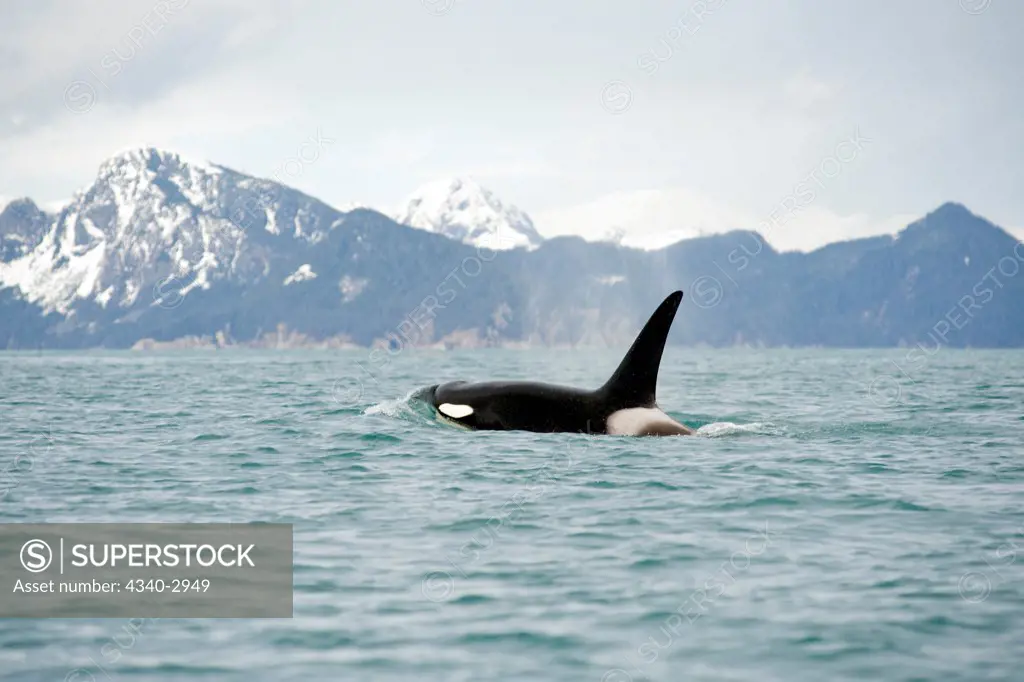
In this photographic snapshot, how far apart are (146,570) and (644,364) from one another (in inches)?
403

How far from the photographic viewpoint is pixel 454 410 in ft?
67.5

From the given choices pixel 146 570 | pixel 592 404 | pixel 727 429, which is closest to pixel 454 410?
pixel 592 404

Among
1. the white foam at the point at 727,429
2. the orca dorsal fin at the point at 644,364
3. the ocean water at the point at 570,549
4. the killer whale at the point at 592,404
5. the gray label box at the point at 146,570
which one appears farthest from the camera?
the white foam at the point at 727,429

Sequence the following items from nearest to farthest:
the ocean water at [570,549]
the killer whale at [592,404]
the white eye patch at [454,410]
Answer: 1. the ocean water at [570,549]
2. the killer whale at [592,404]
3. the white eye patch at [454,410]

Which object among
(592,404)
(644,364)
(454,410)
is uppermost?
(644,364)

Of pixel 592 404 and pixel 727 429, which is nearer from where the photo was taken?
pixel 592 404

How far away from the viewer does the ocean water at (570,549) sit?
8.05 m

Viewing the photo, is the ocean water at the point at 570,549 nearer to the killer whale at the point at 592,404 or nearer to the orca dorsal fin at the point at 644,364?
the killer whale at the point at 592,404

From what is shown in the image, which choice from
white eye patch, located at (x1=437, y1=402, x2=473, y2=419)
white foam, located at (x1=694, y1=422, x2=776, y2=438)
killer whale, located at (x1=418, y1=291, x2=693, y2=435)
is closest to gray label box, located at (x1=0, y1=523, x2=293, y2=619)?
killer whale, located at (x1=418, y1=291, x2=693, y2=435)

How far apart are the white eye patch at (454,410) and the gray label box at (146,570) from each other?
27.3ft

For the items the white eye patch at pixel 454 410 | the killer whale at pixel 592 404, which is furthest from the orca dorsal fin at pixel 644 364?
the white eye patch at pixel 454 410

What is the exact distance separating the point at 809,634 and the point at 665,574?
6.24ft

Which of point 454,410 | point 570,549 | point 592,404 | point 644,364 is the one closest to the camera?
point 570,549

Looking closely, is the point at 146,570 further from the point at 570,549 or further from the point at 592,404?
the point at 592,404
